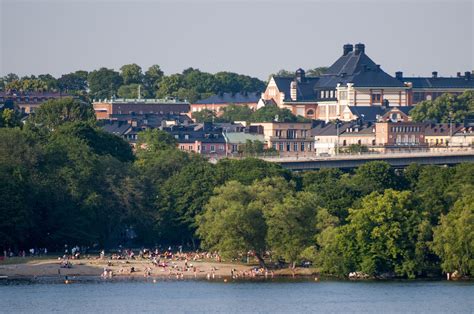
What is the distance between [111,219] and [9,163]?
7.67m

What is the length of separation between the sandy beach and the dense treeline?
143 cm

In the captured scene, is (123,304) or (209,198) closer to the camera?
(123,304)

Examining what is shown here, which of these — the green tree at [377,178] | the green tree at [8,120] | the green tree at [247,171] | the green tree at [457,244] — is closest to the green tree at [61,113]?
the green tree at [8,120]

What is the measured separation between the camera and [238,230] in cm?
11925

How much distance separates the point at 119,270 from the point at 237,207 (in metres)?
8.09

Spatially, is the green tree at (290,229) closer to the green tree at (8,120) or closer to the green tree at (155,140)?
the green tree at (8,120)

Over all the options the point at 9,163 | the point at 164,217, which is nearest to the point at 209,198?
the point at 164,217

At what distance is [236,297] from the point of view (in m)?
107

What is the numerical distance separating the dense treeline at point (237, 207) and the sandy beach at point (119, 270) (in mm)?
1428

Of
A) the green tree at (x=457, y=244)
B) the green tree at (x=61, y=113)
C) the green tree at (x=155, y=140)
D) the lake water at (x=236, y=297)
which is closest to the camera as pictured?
the lake water at (x=236, y=297)

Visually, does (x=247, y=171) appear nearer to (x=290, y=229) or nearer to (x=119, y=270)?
(x=119, y=270)

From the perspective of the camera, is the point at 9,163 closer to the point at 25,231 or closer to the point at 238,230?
the point at 25,231

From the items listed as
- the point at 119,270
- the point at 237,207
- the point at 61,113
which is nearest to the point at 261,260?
the point at 237,207

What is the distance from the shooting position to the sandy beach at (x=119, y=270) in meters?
119
